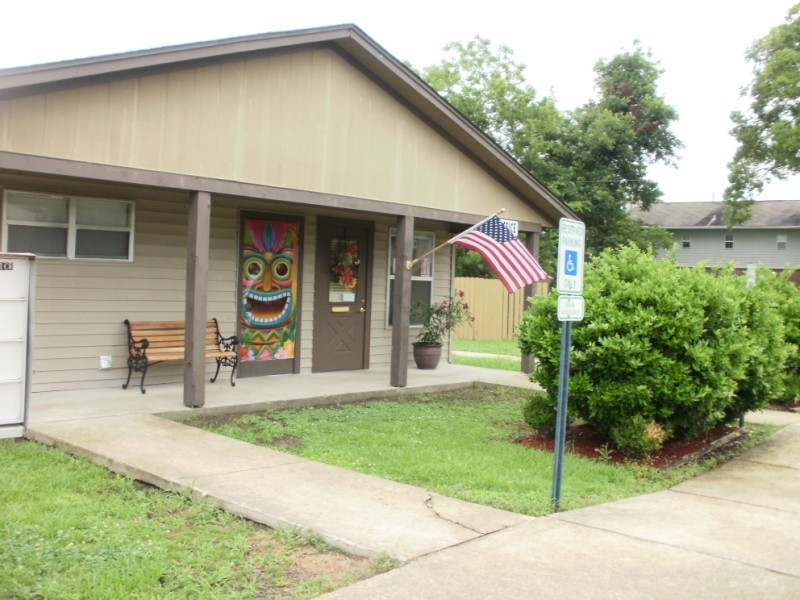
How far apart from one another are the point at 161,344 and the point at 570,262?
6.29 m

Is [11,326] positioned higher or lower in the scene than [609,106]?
lower

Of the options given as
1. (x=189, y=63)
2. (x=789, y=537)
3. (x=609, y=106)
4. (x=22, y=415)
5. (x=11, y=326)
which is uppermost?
(x=609, y=106)

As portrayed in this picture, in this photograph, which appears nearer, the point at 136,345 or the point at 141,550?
the point at 141,550

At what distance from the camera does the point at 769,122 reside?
2980 centimetres

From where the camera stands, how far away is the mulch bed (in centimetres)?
773

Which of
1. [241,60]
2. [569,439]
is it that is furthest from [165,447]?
[241,60]

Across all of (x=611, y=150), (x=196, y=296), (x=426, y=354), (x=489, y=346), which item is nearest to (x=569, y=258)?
(x=196, y=296)

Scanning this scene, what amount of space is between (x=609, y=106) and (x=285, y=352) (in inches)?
872

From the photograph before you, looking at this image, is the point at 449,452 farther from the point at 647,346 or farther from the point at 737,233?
the point at 737,233

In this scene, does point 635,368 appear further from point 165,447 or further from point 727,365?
point 165,447

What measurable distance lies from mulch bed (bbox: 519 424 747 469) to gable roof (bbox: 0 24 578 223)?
5.22 m

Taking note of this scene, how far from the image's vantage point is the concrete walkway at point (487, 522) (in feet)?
13.9

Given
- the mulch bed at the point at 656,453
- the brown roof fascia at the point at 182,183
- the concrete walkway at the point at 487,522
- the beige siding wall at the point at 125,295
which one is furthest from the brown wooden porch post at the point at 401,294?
the concrete walkway at the point at 487,522

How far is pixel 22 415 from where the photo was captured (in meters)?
4.66
